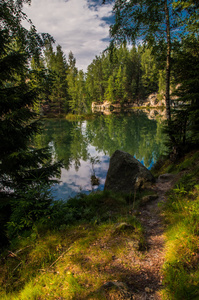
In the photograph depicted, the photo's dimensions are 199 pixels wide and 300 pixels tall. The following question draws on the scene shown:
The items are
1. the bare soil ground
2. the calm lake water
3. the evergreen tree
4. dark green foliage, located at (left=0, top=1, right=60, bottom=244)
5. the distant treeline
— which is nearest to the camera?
the bare soil ground

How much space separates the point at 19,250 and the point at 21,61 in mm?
5398

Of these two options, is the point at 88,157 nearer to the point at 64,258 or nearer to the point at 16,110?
the point at 16,110

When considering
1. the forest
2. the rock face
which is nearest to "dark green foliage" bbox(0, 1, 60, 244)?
the forest

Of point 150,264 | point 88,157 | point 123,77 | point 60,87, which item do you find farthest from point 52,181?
point 123,77

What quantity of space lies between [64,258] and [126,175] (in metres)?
5.82

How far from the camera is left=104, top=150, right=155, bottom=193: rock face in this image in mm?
7731

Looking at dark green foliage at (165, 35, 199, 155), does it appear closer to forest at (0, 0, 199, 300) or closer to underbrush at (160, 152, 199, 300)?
forest at (0, 0, 199, 300)

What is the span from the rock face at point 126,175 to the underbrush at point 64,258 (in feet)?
12.6

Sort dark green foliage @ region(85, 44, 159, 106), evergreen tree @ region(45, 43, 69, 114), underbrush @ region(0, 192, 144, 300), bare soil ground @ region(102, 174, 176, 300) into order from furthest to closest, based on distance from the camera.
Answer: dark green foliage @ region(85, 44, 159, 106) → evergreen tree @ region(45, 43, 69, 114) → underbrush @ region(0, 192, 144, 300) → bare soil ground @ region(102, 174, 176, 300)

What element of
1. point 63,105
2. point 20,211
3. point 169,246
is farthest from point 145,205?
point 63,105

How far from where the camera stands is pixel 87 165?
577 inches

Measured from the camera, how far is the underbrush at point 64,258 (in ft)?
7.30

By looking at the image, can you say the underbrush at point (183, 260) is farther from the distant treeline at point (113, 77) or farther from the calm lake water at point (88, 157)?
the distant treeline at point (113, 77)

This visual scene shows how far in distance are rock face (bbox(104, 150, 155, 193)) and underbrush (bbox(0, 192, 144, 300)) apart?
3.85 m
